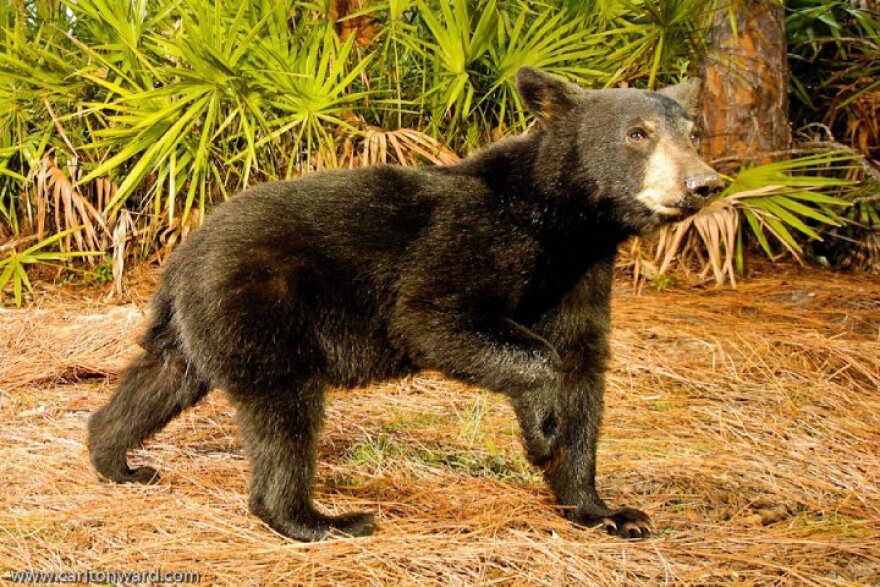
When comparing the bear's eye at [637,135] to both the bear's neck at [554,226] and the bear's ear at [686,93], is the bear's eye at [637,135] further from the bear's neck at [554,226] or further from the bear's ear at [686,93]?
the bear's ear at [686,93]

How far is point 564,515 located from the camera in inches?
139

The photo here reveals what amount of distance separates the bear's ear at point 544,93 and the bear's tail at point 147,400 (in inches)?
62.8

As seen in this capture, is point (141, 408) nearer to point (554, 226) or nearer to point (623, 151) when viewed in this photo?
point (554, 226)

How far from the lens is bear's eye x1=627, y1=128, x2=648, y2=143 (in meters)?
3.54

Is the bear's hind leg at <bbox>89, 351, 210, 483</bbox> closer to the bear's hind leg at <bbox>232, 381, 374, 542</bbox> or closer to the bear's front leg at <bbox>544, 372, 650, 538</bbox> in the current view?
the bear's hind leg at <bbox>232, 381, 374, 542</bbox>

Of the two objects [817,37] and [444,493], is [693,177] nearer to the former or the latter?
[444,493]

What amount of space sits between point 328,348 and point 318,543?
27.5 inches

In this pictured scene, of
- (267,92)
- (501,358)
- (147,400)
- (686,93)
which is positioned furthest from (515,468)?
(267,92)

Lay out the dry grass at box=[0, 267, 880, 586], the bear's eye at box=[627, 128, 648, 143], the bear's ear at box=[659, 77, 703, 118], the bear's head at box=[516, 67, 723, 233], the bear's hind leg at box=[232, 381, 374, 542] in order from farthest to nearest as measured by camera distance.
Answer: the bear's ear at box=[659, 77, 703, 118] < the bear's eye at box=[627, 128, 648, 143] < the bear's head at box=[516, 67, 723, 233] < the bear's hind leg at box=[232, 381, 374, 542] < the dry grass at box=[0, 267, 880, 586]

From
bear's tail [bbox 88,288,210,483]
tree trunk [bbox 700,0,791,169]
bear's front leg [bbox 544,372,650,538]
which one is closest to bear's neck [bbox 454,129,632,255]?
bear's front leg [bbox 544,372,650,538]

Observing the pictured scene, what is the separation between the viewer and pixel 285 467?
10.8 ft

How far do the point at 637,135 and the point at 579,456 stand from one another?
46.7 inches

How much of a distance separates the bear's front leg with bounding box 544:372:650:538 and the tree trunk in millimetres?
3355

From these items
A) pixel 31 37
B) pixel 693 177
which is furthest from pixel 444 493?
pixel 31 37
